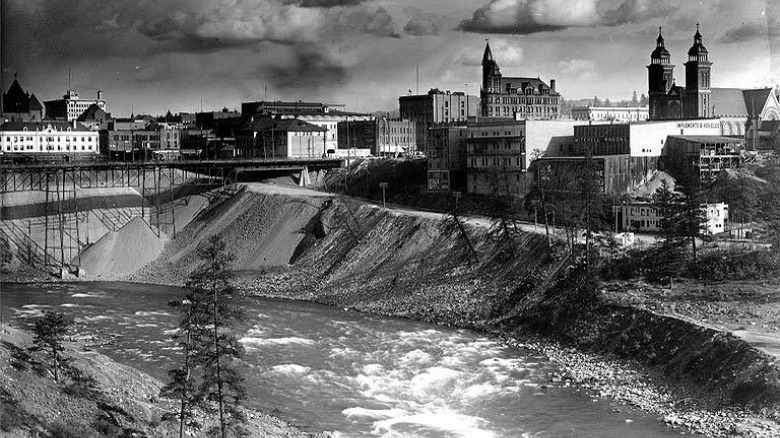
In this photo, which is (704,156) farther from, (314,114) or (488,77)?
(314,114)

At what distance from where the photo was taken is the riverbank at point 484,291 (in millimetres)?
34781

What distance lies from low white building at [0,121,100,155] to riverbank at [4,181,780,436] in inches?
1241

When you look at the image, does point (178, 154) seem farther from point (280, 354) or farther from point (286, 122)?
point (280, 354)

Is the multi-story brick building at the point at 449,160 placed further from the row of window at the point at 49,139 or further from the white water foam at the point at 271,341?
the row of window at the point at 49,139

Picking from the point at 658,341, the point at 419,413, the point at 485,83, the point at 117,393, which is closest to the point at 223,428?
the point at 117,393

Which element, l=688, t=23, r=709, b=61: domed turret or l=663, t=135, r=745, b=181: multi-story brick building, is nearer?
l=663, t=135, r=745, b=181: multi-story brick building

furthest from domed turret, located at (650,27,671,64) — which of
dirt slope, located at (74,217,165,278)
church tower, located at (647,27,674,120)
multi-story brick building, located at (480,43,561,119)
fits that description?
dirt slope, located at (74,217,165,278)

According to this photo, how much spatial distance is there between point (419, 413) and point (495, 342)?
11.6 meters

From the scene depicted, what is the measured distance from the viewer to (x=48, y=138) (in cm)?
10281

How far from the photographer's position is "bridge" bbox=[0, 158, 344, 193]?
250 ft

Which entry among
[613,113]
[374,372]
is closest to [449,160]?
[374,372]

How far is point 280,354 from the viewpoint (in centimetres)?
4219

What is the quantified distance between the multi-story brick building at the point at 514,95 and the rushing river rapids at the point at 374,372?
53.2m

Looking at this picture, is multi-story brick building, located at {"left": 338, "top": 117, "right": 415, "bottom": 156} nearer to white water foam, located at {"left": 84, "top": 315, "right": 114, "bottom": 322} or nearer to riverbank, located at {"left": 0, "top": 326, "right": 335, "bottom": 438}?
white water foam, located at {"left": 84, "top": 315, "right": 114, "bottom": 322}
